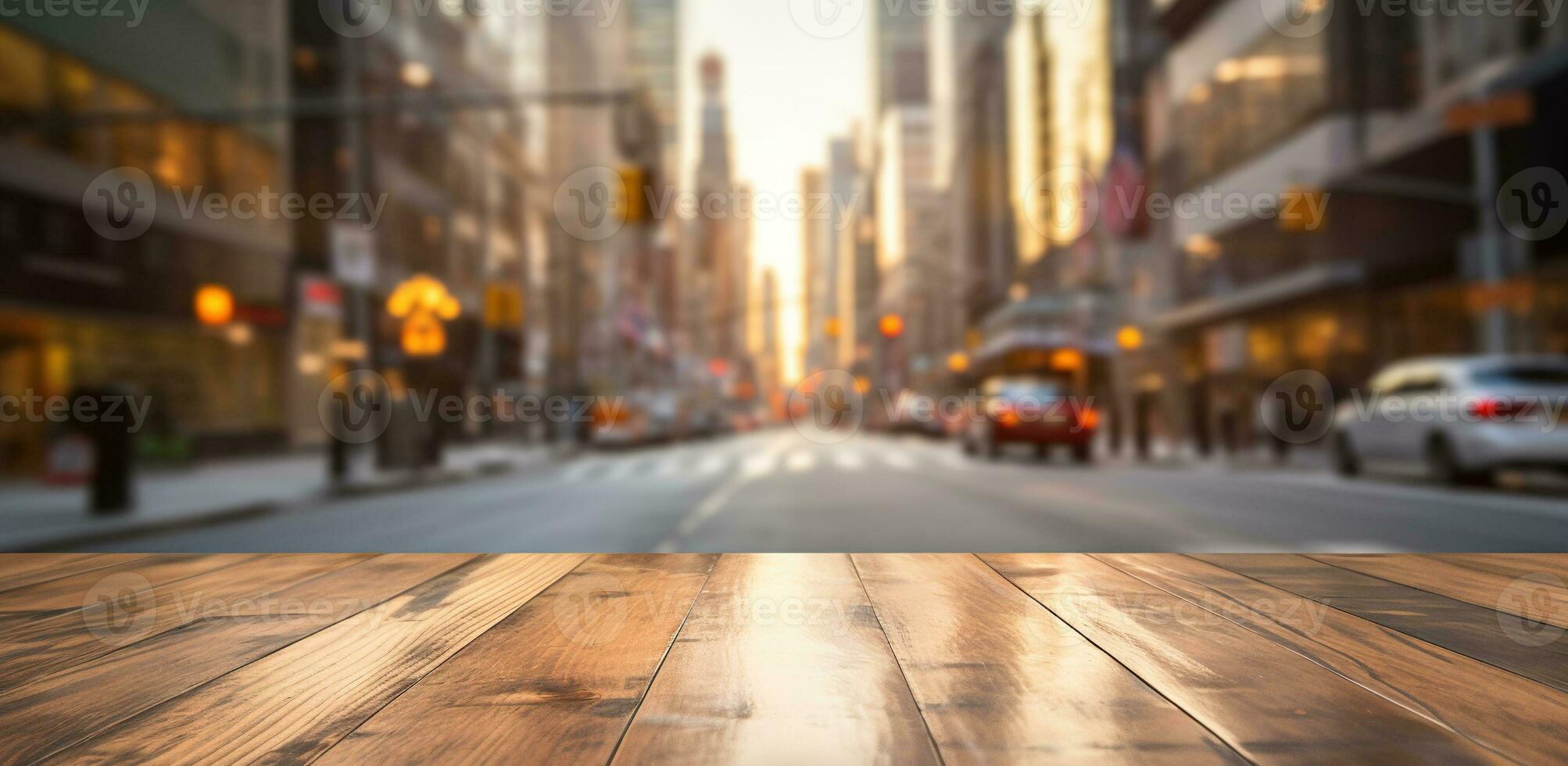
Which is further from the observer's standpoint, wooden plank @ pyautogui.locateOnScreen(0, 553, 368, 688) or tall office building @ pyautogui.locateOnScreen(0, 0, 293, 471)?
tall office building @ pyautogui.locateOnScreen(0, 0, 293, 471)

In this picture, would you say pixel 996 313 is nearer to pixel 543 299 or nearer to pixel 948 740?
pixel 543 299

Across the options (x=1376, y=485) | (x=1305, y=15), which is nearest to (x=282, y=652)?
(x=1376, y=485)

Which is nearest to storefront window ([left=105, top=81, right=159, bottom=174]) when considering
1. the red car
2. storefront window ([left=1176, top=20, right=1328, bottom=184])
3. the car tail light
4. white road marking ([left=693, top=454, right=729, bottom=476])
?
white road marking ([left=693, top=454, right=729, bottom=476])

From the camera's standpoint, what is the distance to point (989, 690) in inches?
87.4

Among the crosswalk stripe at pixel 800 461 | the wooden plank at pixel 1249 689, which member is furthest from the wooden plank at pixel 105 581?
the crosswalk stripe at pixel 800 461

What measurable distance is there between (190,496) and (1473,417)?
16.7m

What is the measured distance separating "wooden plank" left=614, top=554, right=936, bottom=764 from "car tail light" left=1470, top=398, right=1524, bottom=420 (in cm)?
1214

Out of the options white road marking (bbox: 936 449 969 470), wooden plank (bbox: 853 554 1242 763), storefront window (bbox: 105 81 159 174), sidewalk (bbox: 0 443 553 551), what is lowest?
white road marking (bbox: 936 449 969 470)

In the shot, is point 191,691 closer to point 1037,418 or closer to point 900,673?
point 900,673

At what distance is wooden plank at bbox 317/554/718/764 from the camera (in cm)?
189

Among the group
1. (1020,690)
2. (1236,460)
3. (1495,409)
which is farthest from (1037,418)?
(1020,690)

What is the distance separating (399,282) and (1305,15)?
29879 millimetres

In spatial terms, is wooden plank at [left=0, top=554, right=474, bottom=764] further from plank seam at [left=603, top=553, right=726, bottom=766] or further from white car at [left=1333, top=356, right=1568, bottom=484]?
white car at [left=1333, top=356, right=1568, bottom=484]

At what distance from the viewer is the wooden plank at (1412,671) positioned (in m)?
1.93
